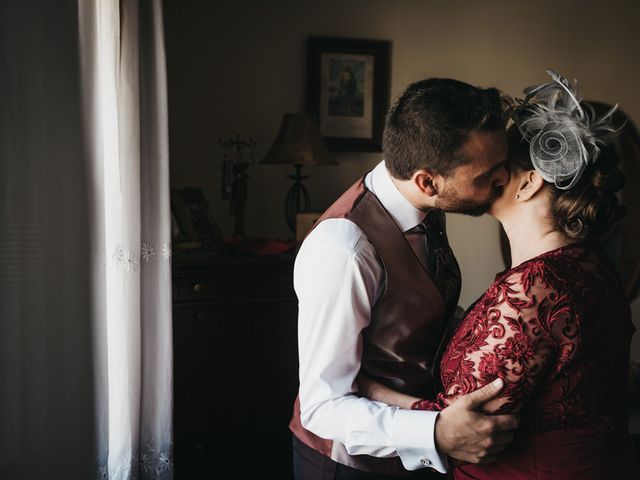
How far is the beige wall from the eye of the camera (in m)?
3.16

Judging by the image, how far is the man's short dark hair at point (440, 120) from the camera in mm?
1377

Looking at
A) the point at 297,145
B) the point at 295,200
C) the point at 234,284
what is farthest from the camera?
the point at 295,200

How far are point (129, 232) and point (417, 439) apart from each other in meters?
1.16

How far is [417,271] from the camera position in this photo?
4.82 feet

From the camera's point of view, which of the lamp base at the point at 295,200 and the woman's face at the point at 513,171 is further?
the lamp base at the point at 295,200

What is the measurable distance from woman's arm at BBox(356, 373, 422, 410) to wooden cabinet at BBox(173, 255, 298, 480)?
1292 mm

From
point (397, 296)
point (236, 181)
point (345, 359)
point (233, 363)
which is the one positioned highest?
point (236, 181)

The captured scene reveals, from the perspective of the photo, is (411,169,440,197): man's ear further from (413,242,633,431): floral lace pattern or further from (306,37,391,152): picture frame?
(306,37,391,152): picture frame

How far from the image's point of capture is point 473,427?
1.29 meters

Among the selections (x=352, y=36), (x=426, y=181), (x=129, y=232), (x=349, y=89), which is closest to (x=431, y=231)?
(x=426, y=181)

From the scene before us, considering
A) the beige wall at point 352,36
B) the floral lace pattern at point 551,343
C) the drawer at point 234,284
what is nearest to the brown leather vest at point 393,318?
the floral lace pattern at point 551,343

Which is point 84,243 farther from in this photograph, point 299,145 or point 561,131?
point 299,145

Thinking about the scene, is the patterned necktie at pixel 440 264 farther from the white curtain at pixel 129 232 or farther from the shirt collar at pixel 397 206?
the white curtain at pixel 129 232

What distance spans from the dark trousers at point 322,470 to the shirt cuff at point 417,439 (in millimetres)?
183
